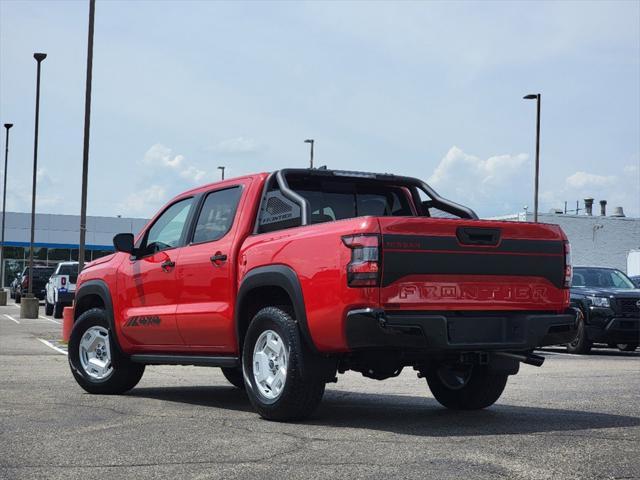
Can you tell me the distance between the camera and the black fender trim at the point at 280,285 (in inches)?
313

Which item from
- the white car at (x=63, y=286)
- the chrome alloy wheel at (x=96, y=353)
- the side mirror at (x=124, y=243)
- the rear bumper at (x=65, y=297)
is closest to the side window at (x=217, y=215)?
the side mirror at (x=124, y=243)

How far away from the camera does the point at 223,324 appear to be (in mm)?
8984

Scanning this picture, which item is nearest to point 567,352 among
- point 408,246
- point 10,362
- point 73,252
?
point 10,362

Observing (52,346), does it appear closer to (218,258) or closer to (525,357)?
(218,258)

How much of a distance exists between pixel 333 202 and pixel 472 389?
1.99m

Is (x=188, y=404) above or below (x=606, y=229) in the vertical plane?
below

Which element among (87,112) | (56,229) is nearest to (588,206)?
(56,229)

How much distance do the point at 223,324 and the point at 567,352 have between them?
12.4 metres

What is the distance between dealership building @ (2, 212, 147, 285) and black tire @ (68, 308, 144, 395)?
60.9m

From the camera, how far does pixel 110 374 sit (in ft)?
34.9

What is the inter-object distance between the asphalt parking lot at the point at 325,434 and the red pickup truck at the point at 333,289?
1.41 ft

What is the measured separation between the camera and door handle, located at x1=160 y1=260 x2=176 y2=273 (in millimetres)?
9719

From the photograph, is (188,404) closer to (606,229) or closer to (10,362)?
(10,362)

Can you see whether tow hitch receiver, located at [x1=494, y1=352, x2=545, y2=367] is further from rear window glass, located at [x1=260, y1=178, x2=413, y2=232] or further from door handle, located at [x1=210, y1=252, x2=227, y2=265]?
door handle, located at [x1=210, y1=252, x2=227, y2=265]
